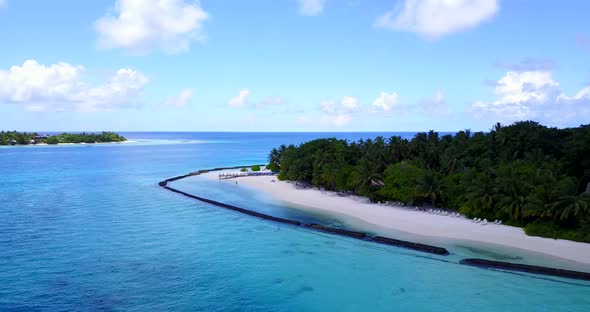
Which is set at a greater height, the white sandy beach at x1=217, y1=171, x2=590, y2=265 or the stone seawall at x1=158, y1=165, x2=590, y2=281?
the white sandy beach at x1=217, y1=171, x2=590, y2=265

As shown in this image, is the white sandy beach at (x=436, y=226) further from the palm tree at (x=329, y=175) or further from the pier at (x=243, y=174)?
the pier at (x=243, y=174)

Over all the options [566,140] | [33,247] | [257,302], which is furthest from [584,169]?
[33,247]

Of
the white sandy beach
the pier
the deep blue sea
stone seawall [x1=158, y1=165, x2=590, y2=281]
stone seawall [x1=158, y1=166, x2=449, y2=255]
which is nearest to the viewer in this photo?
the deep blue sea

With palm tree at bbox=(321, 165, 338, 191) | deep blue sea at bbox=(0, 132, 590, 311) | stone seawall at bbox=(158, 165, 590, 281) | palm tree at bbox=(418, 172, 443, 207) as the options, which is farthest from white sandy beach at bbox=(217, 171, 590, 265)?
stone seawall at bbox=(158, 165, 590, 281)

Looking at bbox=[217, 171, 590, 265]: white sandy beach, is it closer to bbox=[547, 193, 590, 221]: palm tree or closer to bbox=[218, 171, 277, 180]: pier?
bbox=[547, 193, 590, 221]: palm tree

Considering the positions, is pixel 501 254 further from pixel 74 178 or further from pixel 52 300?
pixel 74 178

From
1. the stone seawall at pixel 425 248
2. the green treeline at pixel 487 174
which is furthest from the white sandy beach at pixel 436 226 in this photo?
the stone seawall at pixel 425 248
